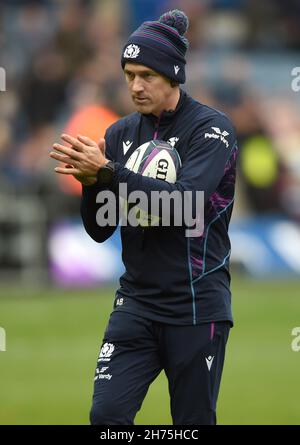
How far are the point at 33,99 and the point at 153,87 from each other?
1096cm

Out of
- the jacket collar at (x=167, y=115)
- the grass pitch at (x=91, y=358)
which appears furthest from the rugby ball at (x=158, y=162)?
the grass pitch at (x=91, y=358)

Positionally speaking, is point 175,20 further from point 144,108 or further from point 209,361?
point 209,361

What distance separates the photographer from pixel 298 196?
17.2 meters

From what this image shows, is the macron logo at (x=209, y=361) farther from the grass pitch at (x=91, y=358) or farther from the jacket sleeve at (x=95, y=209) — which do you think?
the grass pitch at (x=91, y=358)

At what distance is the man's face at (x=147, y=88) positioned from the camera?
646 centimetres

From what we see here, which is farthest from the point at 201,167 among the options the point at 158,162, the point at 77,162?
the point at 77,162

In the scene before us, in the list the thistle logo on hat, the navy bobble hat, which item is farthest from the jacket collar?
the thistle logo on hat

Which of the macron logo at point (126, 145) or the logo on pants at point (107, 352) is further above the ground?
the macron logo at point (126, 145)

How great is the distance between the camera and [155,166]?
251 inches

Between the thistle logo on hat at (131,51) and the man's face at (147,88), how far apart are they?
44 millimetres

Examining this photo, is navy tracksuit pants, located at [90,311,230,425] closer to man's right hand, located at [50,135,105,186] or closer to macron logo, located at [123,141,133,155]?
man's right hand, located at [50,135,105,186]

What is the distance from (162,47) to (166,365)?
5.56ft

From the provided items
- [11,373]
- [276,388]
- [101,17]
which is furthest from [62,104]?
[276,388]

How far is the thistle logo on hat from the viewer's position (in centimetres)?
650
